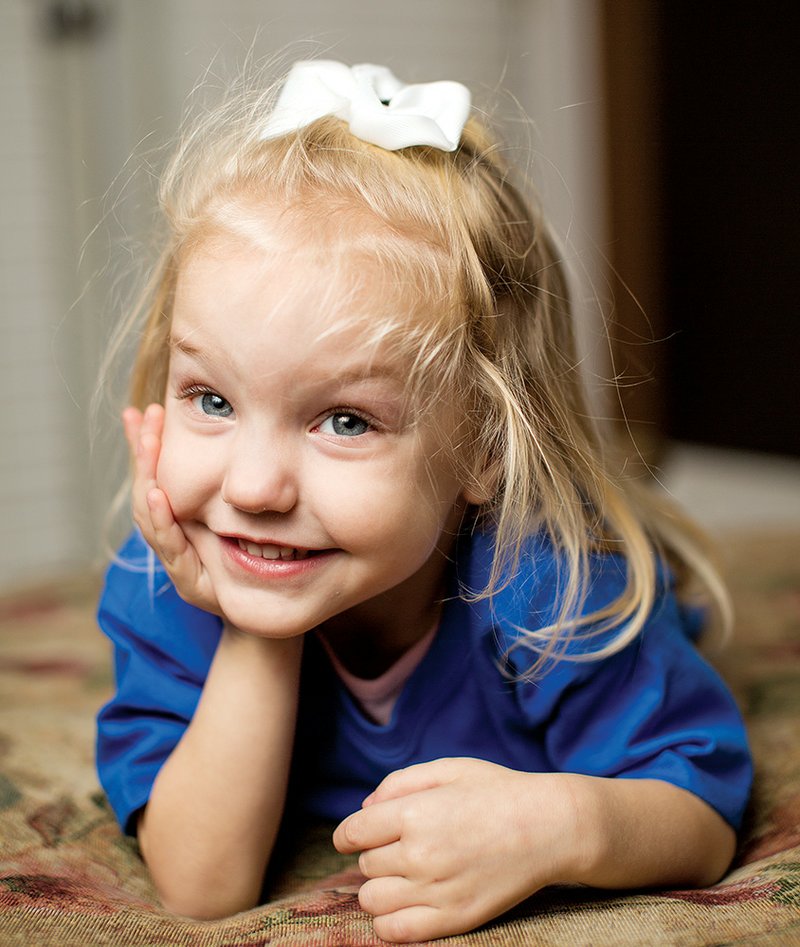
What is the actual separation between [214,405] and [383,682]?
33 cm

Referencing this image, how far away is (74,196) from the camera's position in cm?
270

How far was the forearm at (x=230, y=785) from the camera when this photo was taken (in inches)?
35.5

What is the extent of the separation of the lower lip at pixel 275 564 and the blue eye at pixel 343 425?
92 mm

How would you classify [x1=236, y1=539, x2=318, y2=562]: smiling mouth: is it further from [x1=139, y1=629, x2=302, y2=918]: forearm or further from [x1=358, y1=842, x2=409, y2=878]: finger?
[x1=358, y1=842, x2=409, y2=878]: finger

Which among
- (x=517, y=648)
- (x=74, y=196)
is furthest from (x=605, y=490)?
(x=74, y=196)

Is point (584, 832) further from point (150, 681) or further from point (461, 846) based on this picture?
point (150, 681)

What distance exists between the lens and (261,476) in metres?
0.79

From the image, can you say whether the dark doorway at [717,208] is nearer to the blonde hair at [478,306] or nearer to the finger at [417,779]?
the blonde hair at [478,306]

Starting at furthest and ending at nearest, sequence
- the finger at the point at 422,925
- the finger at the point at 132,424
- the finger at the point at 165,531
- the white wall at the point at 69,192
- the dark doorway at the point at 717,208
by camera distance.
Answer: the dark doorway at the point at 717,208, the white wall at the point at 69,192, the finger at the point at 132,424, the finger at the point at 165,531, the finger at the point at 422,925

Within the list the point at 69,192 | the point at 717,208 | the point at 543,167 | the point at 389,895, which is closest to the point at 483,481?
the point at 389,895

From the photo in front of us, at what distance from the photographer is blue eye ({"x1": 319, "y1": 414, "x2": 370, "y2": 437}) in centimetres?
82

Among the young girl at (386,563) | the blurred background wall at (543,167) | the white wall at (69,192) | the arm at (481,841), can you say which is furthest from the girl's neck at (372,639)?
the white wall at (69,192)

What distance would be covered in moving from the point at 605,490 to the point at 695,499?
90.1 inches

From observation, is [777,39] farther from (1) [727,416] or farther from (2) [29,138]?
(2) [29,138]
